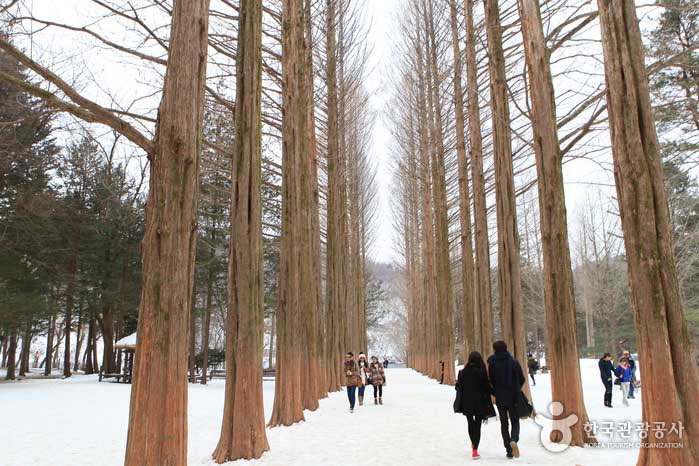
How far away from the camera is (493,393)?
261 inches

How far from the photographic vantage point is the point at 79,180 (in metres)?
27.2

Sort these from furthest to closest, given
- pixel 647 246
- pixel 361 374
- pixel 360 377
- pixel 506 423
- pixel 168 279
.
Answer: pixel 361 374 → pixel 360 377 → pixel 506 423 → pixel 647 246 → pixel 168 279

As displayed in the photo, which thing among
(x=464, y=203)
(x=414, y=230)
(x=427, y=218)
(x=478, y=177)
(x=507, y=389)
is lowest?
(x=507, y=389)

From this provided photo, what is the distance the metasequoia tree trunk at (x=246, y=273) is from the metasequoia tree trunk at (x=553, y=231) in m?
4.14

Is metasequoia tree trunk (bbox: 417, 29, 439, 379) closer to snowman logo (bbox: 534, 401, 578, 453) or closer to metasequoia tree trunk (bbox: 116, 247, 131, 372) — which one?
metasequoia tree trunk (bbox: 116, 247, 131, 372)

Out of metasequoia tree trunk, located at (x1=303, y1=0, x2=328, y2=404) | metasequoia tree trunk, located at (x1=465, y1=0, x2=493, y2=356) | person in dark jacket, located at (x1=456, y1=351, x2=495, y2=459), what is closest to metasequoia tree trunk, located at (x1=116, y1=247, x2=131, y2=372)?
metasequoia tree trunk, located at (x1=303, y1=0, x2=328, y2=404)

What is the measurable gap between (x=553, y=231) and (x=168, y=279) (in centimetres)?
552

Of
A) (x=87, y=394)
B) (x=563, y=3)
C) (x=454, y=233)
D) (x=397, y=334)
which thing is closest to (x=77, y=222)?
(x=87, y=394)

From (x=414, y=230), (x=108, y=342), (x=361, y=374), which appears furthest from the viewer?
(x=414, y=230)

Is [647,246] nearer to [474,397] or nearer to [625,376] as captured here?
[474,397]

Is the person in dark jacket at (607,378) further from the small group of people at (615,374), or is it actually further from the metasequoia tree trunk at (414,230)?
the metasequoia tree trunk at (414,230)

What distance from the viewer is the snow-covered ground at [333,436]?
654 cm

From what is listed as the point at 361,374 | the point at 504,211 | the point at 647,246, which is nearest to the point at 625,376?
the point at 504,211

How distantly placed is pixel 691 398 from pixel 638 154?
2091 millimetres
